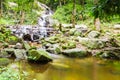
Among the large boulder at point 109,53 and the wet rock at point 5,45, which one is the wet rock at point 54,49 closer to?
the large boulder at point 109,53

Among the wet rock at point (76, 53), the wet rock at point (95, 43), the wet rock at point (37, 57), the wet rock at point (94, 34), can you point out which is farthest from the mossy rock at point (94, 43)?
the wet rock at point (37, 57)

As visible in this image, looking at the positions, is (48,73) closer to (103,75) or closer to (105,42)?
(103,75)

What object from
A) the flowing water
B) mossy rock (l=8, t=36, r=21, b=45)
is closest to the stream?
the flowing water

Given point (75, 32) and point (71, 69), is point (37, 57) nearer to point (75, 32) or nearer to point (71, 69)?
point (71, 69)

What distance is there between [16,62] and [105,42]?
6596 millimetres

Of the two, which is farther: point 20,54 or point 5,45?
point 5,45

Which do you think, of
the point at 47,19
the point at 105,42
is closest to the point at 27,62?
the point at 105,42

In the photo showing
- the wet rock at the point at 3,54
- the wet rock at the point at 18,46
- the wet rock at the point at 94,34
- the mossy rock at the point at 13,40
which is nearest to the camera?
the wet rock at the point at 3,54

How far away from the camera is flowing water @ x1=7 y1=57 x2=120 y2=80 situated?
10336 millimetres

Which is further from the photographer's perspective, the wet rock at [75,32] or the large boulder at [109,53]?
the wet rock at [75,32]

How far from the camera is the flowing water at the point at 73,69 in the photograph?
33.9 feet

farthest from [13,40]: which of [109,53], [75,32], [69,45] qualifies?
[109,53]

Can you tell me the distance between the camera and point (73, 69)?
1192cm

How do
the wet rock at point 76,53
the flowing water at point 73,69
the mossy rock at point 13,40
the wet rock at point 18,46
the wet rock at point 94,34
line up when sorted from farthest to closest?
the wet rock at point 94,34 → the mossy rock at point 13,40 → the wet rock at point 18,46 → the wet rock at point 76,53 → the flowing water at point 73,69
